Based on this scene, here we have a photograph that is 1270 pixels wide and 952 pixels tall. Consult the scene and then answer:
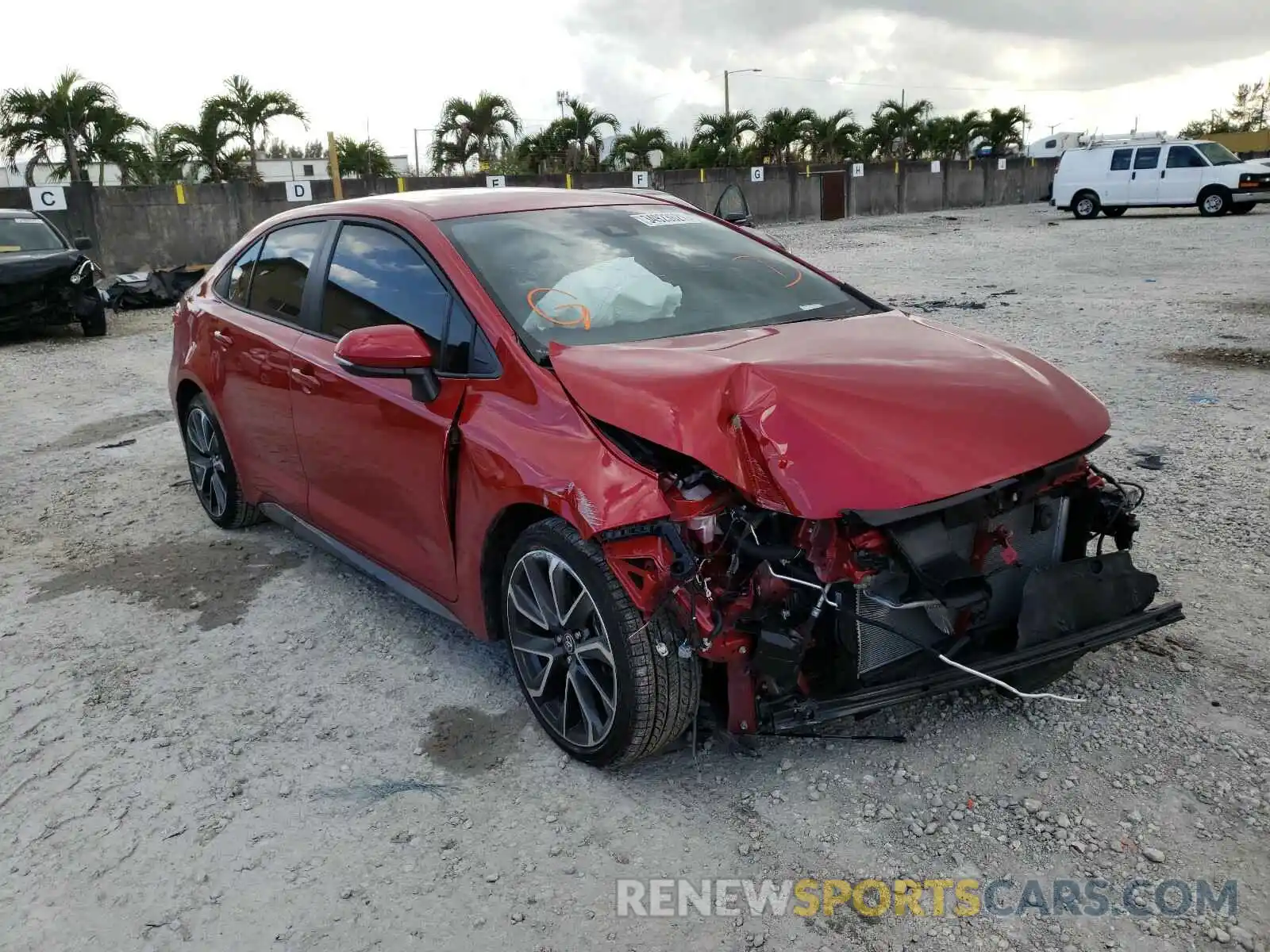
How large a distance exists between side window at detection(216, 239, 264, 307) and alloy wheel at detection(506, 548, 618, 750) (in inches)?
95.6

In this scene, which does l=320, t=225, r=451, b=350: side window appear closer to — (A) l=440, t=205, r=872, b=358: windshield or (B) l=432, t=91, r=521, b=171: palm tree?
(A) l=440, t=205, r=872, b=358: windshield

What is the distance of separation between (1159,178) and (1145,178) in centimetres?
31

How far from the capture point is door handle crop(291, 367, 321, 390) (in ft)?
12.4

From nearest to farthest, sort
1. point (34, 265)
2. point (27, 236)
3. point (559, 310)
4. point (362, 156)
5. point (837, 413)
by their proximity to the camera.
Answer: point (837, 413) < point (559, 310) < point (34, 265) < point (27, 236) < point (362, 156)

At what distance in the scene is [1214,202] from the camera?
24203 mm

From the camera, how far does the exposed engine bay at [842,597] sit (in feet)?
8.43

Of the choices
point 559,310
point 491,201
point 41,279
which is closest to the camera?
point 559,310

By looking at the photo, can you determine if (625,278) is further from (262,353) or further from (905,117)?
(905,117)

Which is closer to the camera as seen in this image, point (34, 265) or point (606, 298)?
point (606, 298)

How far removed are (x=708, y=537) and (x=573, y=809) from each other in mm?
873

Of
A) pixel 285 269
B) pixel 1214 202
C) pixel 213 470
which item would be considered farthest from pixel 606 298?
pixel 1214 202

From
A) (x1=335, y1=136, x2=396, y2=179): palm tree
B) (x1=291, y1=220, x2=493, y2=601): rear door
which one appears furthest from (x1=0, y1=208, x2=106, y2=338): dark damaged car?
(x1=335, y1=136, x2=396, y2=179): palm tree

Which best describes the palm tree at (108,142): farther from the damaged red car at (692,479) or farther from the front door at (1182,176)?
the front door at (1182,176)

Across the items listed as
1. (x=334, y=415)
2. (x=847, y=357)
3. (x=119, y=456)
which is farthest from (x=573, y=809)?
(x=119, y=456)
